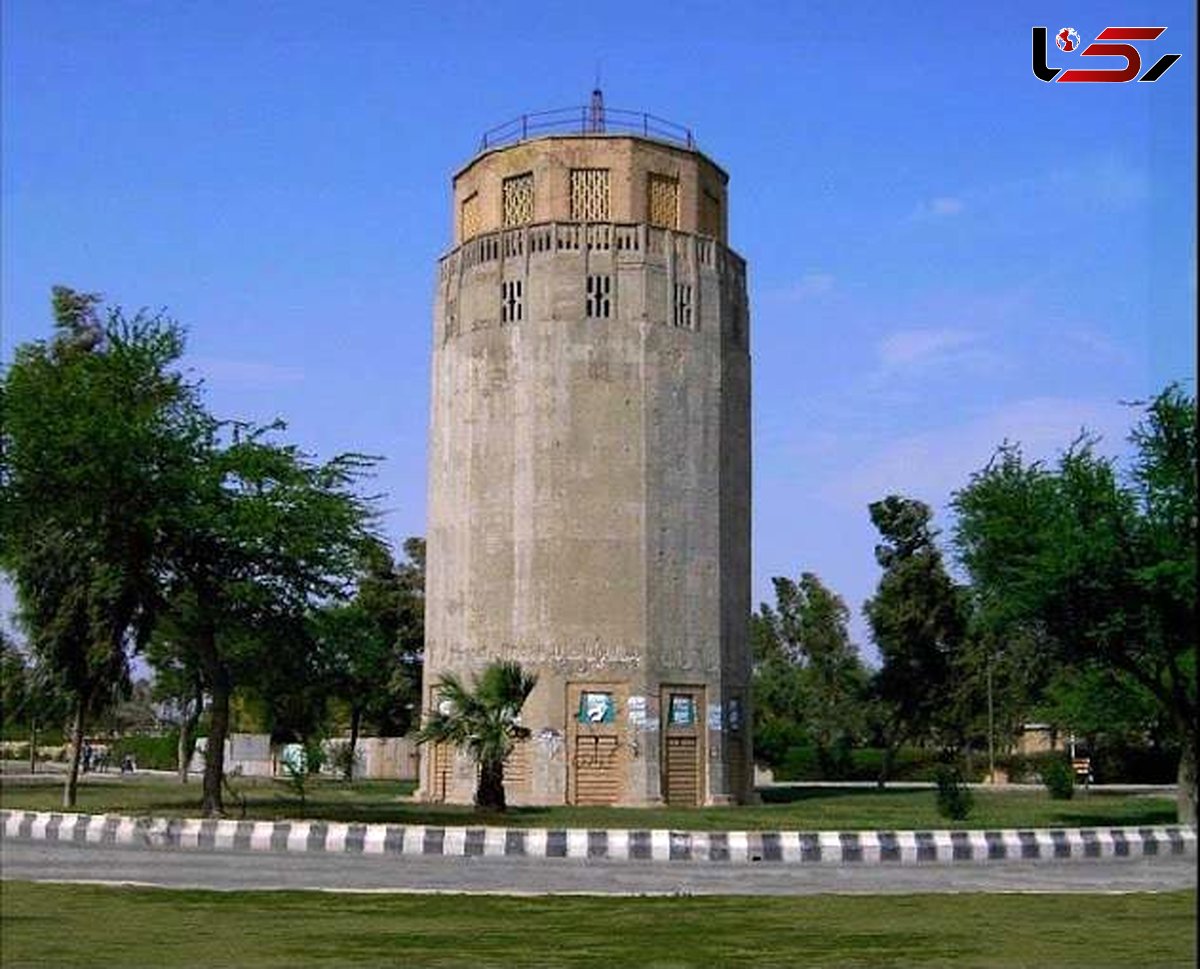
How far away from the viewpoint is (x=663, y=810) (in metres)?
43.3

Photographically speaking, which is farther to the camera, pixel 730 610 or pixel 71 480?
pixel 730 610

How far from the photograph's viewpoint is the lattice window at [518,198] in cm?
5019

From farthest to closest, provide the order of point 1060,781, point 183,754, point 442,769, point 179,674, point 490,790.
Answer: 1. point 179,674
2. point 183,754
3. point 1060,781
4. point 442,769
5. point 490,790

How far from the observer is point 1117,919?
1664cm

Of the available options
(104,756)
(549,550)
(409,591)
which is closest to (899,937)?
(549,550)

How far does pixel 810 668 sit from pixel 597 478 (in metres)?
61.6

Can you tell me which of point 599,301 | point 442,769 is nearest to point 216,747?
point 442,769

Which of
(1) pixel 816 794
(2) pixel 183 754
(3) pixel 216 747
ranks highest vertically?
(2) pixel 183 754

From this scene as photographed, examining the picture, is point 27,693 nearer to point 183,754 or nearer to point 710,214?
point 183,754

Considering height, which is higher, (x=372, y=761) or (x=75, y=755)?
(x=372, y=761)

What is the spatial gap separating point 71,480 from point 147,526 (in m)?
1.91

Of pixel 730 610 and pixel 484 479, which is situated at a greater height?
pixel 484 479

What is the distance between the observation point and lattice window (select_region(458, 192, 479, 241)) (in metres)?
52.0

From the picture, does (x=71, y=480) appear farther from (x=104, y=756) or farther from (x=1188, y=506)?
(x=104, y=756)
